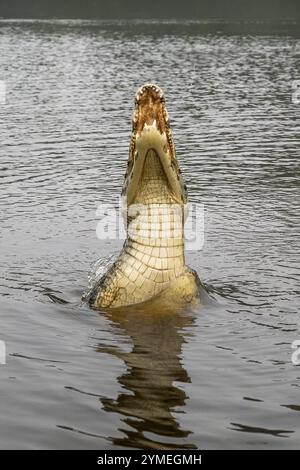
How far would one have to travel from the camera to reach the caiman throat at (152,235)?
37.2 feet

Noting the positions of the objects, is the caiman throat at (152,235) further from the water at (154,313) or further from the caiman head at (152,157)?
the water at (154,313)

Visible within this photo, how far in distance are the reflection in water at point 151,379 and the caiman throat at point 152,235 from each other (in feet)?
0.91

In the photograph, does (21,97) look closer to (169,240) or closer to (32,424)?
(169,240)

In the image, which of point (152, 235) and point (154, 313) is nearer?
point (152, 235)

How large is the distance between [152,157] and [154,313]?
2.15m

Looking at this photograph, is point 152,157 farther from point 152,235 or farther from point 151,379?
point 151,379

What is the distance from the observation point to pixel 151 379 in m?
9.75

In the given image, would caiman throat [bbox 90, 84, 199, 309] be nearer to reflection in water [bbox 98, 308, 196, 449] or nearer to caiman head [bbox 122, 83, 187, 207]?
caiman head [bbox 122, 83, 187, 207]

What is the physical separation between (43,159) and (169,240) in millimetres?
14060

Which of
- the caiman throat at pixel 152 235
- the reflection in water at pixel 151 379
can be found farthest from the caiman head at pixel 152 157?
the reflection in water at pixel 151 379

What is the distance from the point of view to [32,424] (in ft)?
28.3

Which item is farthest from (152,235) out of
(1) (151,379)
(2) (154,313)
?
(1) (151,379)

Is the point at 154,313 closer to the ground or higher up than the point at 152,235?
closer to the ground

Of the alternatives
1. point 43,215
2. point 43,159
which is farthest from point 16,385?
point 43,159
